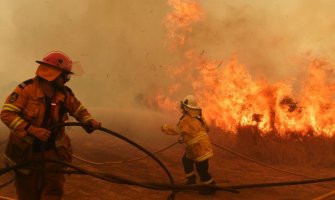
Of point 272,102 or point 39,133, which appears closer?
point 39,133

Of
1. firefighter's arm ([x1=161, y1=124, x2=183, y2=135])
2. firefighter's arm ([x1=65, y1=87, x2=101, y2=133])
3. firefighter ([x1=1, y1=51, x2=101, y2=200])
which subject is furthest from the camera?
firefighter's arm ([x1=161, y1=124, x2=183, y2=135])

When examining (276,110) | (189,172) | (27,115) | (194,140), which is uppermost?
(276,110)

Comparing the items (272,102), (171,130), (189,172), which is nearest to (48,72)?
(171,130)

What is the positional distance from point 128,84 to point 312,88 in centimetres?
1663

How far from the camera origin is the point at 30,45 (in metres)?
33.9

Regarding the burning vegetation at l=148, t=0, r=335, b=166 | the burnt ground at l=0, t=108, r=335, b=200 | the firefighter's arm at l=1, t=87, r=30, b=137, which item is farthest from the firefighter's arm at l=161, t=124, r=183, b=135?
the burning vegetation at l=148, t=0, r=335, b=166

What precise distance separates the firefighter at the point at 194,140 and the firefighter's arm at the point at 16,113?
123 inches

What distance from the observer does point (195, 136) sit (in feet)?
20.7

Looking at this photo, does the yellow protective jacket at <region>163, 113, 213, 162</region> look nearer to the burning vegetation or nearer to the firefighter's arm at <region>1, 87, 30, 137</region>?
the firefighter's arm at <region>1, 87, 30, 137</region>

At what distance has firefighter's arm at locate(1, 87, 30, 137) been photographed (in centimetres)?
363

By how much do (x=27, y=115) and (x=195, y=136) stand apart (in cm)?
332

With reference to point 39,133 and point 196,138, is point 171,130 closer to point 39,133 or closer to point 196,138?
point 196,138

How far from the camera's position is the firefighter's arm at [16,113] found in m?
3.63

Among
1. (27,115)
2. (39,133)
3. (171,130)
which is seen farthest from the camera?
(171,130)
